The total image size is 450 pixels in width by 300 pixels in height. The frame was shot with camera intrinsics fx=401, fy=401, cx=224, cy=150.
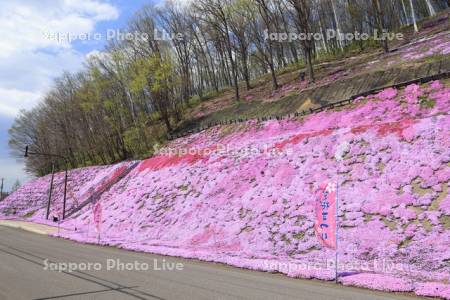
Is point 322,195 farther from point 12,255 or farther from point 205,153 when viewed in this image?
point 205,153

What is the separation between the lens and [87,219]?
118 ft

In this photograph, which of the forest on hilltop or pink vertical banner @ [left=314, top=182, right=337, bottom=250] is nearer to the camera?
pink vertical banner @ [left=314, top=182, right=337, bottom=250]

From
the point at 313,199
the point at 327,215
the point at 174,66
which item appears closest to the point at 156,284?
the point at 327,215

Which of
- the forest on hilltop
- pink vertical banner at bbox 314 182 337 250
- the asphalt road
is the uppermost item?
the forest on hilltop

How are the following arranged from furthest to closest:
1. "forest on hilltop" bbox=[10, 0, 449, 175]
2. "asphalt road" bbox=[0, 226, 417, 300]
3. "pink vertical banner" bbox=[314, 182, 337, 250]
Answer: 1. "forest on hilltop" bbox=[10, 0, 449, 175]
2. "pink vertical banner" bbox=[314, 182, 337, 250]
3. "asphalt road" bbox=[0, 226, 417, 300]

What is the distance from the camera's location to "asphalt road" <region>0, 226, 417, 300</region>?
1071cm

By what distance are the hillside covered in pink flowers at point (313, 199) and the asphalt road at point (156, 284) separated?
3.58ft

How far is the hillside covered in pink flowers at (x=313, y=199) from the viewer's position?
45.5 feet

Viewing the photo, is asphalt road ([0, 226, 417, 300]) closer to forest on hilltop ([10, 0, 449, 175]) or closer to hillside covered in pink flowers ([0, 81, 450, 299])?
hillside covered in pink flowers ([0, 81, 450, 299])

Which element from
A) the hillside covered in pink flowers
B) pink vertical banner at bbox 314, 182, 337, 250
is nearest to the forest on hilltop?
the hillside covered in pink flowers

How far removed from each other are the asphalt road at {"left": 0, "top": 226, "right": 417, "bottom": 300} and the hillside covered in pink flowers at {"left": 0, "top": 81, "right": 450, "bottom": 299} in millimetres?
1090

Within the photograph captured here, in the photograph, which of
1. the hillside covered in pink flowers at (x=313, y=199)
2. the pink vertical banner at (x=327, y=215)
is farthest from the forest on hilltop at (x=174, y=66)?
the pink vertical banner at (x=327, y=215)

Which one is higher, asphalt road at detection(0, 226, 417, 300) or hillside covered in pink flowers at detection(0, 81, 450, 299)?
hillside covered in pink flowers at detection(0, 81, 450, 299)

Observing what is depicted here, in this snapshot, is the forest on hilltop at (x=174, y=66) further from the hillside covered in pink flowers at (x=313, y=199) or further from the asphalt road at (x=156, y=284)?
the asphalt road at (x=156, y=284)
